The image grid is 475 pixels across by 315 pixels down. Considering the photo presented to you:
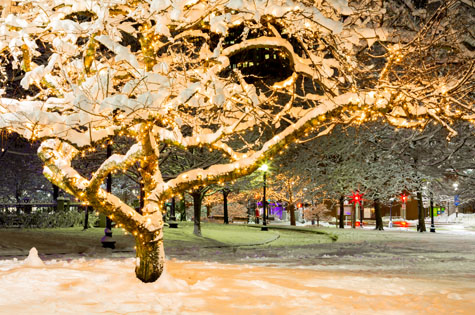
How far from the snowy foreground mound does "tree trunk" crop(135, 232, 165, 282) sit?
0.15 m

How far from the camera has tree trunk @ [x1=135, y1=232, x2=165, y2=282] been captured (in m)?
7.34

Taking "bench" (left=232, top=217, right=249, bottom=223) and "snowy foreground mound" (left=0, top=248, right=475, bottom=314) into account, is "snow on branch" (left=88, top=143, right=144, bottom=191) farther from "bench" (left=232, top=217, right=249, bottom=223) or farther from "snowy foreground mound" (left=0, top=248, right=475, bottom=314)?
"bench" (left=232, top=217, right=249, bottom=223)

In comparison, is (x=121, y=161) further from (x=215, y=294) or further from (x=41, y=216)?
(x=41, y=216)

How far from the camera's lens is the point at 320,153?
78.5ft

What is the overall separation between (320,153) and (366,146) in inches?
97.4

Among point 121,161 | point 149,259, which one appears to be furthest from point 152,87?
point 149,259

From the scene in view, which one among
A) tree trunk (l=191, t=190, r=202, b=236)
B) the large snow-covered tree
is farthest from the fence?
the large snow-covered tree

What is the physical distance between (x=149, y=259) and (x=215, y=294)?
1350mm

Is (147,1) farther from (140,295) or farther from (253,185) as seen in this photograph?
(253,185)

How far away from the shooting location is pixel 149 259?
7363mm

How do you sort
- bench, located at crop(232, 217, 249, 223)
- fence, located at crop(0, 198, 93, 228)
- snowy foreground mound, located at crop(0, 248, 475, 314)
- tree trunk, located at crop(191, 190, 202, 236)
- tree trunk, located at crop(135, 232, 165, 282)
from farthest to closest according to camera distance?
bench, located at crop(232, 217, 249, 223) < fence, located at crop(0, 198, 93, 228) < tree trunk, located at crop(191, 190, 202, 236) < tree trunk, located at crop(135, 232, 165, 282) < snowy foreground mound, located at crop(0, 248, 475, 314)

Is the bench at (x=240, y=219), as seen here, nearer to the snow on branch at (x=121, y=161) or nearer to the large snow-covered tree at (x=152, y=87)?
the large snow-covered tree at (x=152, y=87)

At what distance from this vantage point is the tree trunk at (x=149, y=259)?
7.34 meters

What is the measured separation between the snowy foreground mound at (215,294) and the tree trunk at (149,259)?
6.0 inches
